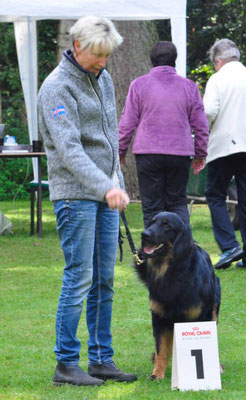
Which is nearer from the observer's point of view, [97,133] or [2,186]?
[97,133]

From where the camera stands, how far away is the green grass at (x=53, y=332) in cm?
347

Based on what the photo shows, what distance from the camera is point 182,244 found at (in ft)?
11.7

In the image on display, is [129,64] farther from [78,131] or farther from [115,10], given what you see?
[78,131]

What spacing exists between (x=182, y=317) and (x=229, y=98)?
327 centimetres

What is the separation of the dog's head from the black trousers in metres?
2.18

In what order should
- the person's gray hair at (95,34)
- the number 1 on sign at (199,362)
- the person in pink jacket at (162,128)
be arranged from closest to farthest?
the person's gray hair at (95,34)
the number 1 on sign at (199,362)
the person in pink jacket at (162,128)

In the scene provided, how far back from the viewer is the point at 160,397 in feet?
11.0

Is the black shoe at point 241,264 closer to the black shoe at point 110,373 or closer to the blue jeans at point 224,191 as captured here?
the blue jeans at point 224,191

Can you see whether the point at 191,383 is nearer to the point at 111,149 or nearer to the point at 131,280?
the point at 111,149

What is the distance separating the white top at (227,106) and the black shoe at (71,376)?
329 cm

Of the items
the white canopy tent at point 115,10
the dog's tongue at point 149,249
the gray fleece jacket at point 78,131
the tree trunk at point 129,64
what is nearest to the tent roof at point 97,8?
the white canopy tent at point 115,10

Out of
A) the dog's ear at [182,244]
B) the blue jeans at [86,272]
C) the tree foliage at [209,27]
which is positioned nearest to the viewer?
the blue jeans at [86,272]

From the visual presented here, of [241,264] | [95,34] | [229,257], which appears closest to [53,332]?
[95,34]

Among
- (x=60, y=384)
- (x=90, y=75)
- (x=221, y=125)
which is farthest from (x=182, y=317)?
(x=221, y=125)
